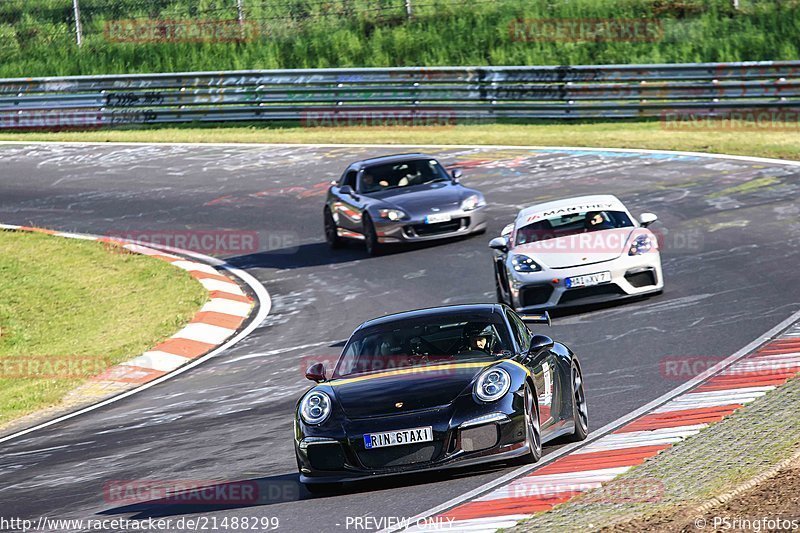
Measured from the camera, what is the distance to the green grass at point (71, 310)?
15.3 m

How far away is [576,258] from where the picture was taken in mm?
15055

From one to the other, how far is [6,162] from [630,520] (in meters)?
26.6

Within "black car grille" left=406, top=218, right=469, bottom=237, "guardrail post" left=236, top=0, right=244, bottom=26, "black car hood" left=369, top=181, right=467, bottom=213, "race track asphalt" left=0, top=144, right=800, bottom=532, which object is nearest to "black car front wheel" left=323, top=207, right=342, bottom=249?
"race track asphalt" left=0, top=144, right=800, bottom=532

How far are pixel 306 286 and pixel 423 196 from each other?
2.46 metres

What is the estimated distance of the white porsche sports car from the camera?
14844mm

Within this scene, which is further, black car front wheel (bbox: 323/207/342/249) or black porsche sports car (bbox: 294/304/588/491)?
black car front wheel (bbox: 323/207/342/249)

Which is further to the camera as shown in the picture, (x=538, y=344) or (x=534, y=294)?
(x=534, y=294)

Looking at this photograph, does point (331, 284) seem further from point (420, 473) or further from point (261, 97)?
point (261, 97)

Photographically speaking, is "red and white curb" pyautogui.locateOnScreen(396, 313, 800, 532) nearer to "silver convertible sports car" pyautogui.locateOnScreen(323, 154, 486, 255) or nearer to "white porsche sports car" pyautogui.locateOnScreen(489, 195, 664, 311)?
"white porsche sports car" pyautogui.locateOnScreen(489, 195, 664, 311)

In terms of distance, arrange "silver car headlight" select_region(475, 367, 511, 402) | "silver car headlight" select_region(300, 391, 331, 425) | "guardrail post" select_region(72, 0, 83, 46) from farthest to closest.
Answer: "guardrail post" select_region(72, 0, 83, 46)
"silver car headlight" select_region(300, 391, 331, 425)
"silver car headlight" select_region(475, 367, 511, 402)

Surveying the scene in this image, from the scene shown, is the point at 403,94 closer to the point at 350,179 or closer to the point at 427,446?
the point at 350,179

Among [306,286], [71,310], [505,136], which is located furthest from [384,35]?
[71,310]

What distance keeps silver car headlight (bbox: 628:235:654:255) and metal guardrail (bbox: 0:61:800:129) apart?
1304 cm

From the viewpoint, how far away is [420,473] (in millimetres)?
8320
